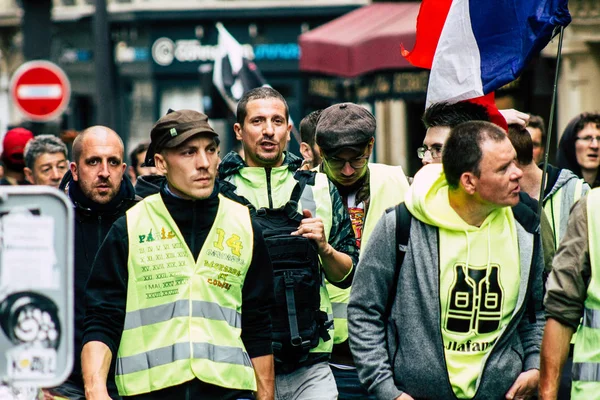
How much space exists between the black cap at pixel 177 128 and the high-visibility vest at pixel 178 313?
0.96 ft

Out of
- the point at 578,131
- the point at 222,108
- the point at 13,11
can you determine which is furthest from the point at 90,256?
the point at 13,11

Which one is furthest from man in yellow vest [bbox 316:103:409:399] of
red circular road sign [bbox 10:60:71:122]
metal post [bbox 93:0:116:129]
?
metal post [bbox 93:0:116:129]

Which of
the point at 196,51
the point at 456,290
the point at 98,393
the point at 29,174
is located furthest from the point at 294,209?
the point at 196,51

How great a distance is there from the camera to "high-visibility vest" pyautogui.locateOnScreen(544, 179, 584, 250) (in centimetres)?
703

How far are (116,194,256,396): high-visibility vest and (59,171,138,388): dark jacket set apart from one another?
45.4 inches

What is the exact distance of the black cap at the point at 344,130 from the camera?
6.52 meters

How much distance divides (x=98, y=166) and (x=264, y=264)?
1.66 metres

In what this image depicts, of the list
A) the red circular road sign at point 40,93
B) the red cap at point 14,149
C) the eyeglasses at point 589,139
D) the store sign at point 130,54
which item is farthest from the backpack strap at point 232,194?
the store sign at point 130,54

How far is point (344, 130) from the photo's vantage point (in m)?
6.50

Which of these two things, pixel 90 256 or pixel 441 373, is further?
pixel 90 256

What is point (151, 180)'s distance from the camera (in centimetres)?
702

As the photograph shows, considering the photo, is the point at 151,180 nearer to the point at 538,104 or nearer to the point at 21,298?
the point at 21,298

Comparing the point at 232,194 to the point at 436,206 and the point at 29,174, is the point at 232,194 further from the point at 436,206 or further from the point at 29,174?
the point at 29,174

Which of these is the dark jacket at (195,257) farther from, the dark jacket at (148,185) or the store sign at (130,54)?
the store sign at (130,54)
